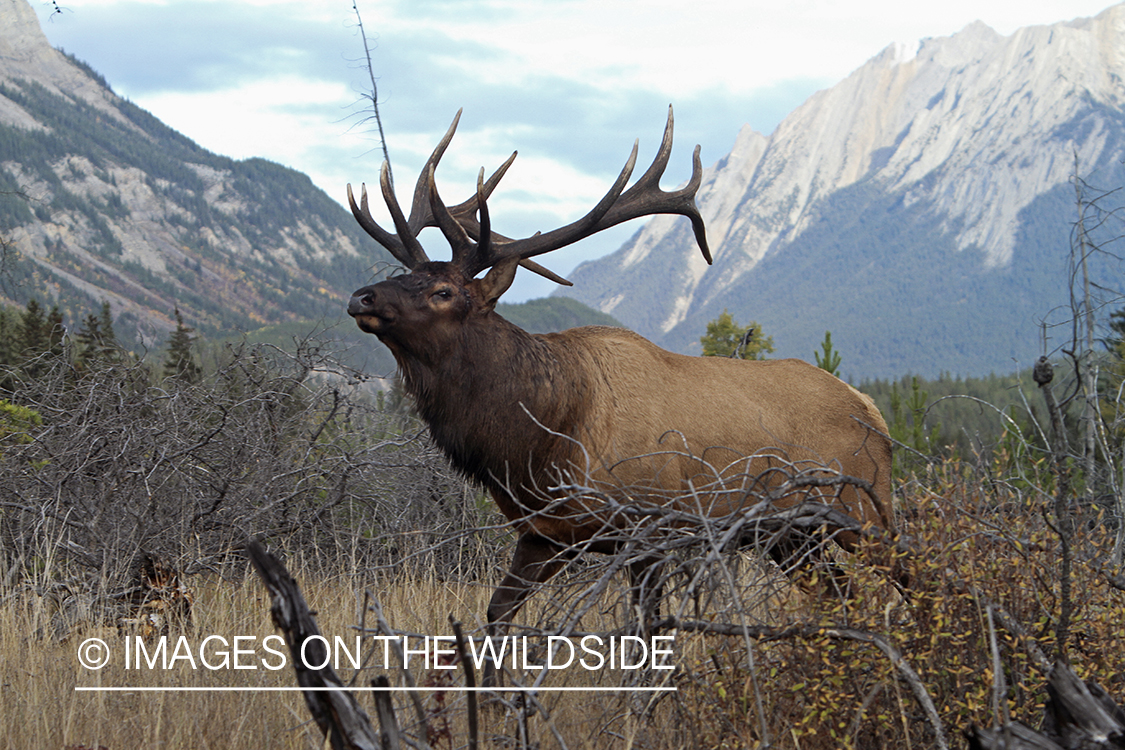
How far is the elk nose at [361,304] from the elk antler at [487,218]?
0.60 meters

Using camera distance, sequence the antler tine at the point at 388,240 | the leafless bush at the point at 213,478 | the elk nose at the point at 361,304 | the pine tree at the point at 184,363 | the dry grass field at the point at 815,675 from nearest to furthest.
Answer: the dry grass field at the point at 815,675 < the elk nose at the point at 361,304 < the antler tine at the point at 388,240 < the leafless bush at the point at 213,478 < the pine tree at the point at 184,363

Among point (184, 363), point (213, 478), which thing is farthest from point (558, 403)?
point (184, 363)

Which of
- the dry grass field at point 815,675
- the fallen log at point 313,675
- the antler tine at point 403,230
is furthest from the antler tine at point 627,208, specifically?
the fallen log at point 313,675

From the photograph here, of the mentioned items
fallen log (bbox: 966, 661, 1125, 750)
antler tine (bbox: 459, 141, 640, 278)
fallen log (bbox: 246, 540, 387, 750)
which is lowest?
fallen log (bbox: 966, 661, 1125, 750)

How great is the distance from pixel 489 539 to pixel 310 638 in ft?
16.7

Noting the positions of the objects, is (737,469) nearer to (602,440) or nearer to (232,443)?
(602,440)

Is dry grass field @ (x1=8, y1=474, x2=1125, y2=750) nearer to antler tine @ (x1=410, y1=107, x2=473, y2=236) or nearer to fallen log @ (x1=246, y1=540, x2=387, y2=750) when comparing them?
fallen log @ (x1=246, y1=540, x2=387, y2=750)

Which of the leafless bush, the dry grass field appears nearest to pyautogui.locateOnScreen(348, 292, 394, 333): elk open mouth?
the dry grass field

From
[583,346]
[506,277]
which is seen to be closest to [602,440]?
[583,346]

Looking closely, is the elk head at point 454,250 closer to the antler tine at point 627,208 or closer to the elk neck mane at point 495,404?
the antler tine at point 627,208

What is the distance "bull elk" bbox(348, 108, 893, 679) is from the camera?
4547mm

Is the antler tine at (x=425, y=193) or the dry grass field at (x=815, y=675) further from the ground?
the antler tine at (x=425, y=193)

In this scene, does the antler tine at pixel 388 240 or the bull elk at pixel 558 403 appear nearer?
the bull elk at pixel 558 403

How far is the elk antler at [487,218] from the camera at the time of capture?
16.4 feet
